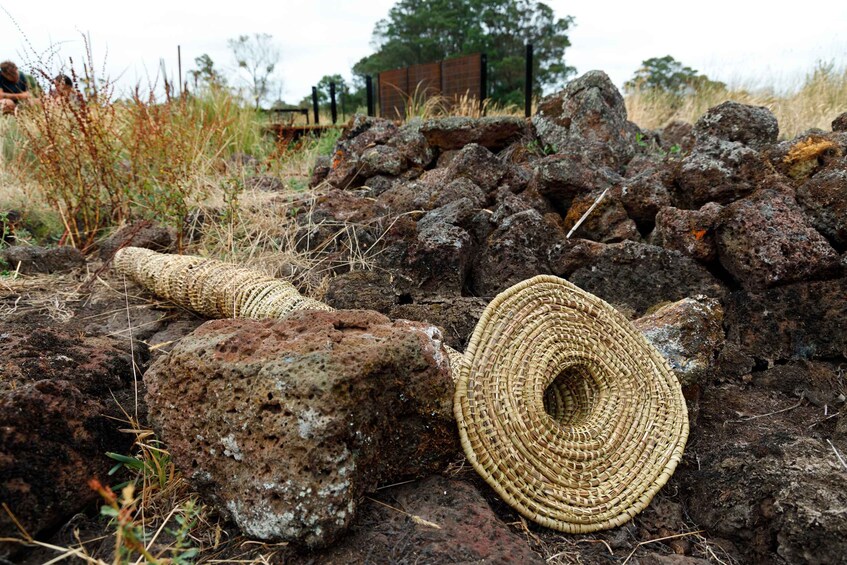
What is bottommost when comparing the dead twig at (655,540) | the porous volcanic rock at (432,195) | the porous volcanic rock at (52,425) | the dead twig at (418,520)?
the dead twig at (655,540)

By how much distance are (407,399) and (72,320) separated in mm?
2679

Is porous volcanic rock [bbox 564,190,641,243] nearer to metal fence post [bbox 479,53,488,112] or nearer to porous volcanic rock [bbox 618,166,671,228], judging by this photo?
porous volcanic rock [bbox 618,166,671,228]

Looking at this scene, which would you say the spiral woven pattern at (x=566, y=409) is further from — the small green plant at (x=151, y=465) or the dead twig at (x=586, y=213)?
the dead twig at (x=586, y=213)

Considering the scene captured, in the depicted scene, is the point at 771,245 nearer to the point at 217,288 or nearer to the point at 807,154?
the point at 807,154

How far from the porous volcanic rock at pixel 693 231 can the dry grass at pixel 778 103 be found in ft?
12.0

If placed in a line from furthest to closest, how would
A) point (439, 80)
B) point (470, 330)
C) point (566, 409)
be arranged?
1. point (439, 80)
2. point (470, 330)
3. point (566, 409)

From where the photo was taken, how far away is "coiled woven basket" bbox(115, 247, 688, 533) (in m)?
1.96

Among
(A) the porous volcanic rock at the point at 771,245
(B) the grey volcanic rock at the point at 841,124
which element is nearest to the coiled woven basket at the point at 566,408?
(A) the porous volcanic rock at the point at 771,245

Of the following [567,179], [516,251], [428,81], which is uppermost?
[428,81]

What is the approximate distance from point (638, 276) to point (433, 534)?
6.28ft

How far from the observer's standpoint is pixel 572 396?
240cm

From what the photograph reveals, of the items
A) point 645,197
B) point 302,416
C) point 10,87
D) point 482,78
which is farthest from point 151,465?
point 10,87

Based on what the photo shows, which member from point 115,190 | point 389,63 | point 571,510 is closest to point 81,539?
point 571,510

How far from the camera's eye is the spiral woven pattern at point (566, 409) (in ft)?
6.44
